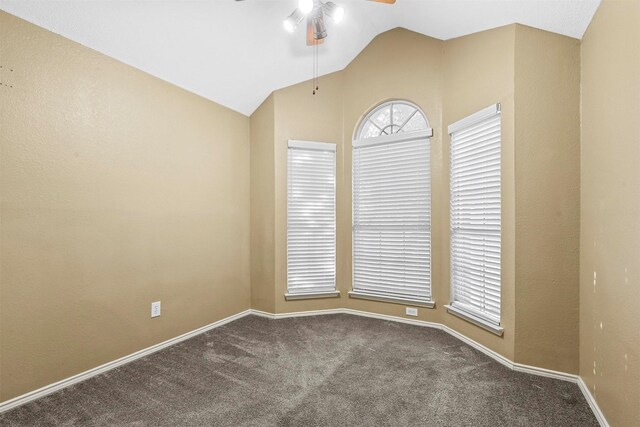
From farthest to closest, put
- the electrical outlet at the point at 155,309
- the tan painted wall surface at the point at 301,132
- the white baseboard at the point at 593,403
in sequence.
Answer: the tan painted wall surface at the point at 301,132, the electrical outlet at the point at 155,309, the white baseboard at the point at 593,403

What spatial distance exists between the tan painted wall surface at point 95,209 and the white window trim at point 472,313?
240cm

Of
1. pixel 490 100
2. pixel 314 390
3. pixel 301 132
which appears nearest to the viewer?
pixel 314 390

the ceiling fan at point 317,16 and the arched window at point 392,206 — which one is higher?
the ceiling fan at point 317,16

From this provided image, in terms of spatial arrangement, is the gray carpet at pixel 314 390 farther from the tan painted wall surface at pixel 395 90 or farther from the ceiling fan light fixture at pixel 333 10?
the ceiling fan light fixture at pixel 333 10

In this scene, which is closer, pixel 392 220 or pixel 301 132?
pixel 392 220

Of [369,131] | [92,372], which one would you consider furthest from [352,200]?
[92,372]

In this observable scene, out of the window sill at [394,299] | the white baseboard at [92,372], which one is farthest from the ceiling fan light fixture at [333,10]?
the white baseboard at [92,372]

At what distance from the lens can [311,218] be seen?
3.80 m

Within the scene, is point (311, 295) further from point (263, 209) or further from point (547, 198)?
point (547, 198)

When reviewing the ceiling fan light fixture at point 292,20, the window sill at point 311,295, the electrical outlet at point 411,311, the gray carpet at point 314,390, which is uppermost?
the ceiling fan light fixture at point 292,20

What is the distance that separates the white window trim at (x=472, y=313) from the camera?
8.46 feet

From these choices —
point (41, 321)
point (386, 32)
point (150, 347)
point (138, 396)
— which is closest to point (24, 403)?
point (41, 321)

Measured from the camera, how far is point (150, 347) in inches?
109

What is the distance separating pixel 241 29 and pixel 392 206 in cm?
227
